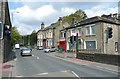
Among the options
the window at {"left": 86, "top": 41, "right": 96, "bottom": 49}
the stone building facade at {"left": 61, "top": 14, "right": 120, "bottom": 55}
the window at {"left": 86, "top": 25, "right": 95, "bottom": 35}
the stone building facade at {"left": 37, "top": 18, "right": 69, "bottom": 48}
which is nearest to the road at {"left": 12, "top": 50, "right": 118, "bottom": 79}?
the stone building facade at {"left": 61, "top": 14, "right": 120, "bottom": 55}

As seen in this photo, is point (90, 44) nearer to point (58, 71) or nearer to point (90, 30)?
point (90, 30)

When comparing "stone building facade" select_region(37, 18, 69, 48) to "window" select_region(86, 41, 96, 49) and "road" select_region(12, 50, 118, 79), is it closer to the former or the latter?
"window" select_region(86, 41, 96, 49)

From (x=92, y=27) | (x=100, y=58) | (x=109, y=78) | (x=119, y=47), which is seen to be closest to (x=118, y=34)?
(x=119, y=47)

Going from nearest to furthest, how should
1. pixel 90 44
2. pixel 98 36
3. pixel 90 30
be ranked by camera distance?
1. pixel 98 36
2. pixel 90 30
3. pixel 90 44

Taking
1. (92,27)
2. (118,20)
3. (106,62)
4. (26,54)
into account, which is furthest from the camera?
(118,20)

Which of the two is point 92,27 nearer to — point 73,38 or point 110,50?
point 110,50

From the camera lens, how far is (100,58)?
2708 cm

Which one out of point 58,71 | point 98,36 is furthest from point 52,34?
point 58,71

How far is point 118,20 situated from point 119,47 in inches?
251

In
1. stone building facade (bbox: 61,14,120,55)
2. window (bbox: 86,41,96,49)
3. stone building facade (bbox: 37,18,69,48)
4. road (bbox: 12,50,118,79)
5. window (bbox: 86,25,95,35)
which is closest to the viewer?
road (bbox: 12,50,118,79)

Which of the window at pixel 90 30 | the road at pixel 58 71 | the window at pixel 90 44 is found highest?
the window at pixel 90 30

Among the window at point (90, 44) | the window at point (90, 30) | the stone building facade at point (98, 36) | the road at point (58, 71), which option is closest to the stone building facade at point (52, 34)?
the stone building facade at point (98, 36)

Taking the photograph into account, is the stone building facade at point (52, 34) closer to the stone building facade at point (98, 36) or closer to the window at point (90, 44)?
the stone building facade at point (98, 36)

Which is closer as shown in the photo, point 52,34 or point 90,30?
point 90,30
